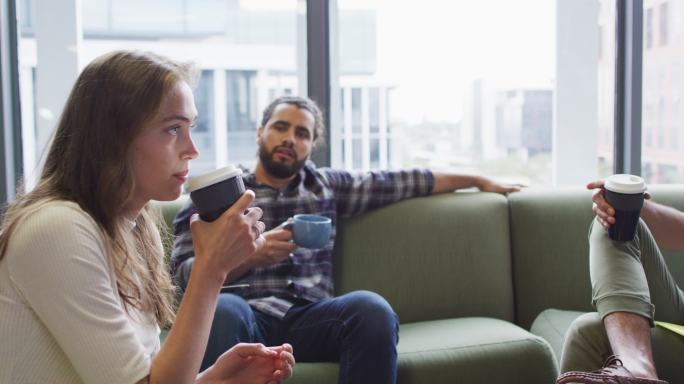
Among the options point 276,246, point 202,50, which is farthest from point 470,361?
point 202,50

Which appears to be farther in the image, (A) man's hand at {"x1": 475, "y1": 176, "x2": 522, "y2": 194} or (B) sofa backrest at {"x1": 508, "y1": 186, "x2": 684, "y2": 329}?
(A) man's hand at {"x1": 475, "y1": 176, "x2": 522, "y2": 194}

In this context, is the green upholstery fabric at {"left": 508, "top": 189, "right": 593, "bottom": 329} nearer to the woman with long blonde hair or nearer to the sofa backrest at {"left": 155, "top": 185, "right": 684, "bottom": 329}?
the sofa backrest at {"left": 155, "top": 185, "right": 684, "bottom": 329}

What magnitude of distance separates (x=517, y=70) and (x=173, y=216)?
1.71 metres

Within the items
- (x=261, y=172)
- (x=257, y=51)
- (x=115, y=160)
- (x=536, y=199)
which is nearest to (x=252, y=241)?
(x=115, y=160)

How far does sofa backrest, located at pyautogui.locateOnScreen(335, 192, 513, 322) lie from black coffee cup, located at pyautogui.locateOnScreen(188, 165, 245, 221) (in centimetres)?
142

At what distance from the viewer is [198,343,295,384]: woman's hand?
4.07 feet

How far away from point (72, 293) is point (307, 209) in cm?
151

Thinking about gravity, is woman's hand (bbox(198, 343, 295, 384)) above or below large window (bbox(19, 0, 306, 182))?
below

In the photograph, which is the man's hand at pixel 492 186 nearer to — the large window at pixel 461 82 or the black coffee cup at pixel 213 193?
the large window at pixel 461 82

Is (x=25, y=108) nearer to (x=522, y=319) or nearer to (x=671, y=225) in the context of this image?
(x=522, y=319)

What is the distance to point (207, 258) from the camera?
3.67 ft

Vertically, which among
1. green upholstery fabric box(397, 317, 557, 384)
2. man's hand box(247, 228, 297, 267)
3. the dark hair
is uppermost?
the dark hair

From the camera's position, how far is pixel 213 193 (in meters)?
1.15

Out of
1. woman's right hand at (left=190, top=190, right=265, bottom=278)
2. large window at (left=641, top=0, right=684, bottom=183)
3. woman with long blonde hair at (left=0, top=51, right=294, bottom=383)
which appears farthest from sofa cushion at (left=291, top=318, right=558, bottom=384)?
large window at (left=641, top=0, right=684, bottom=183)
